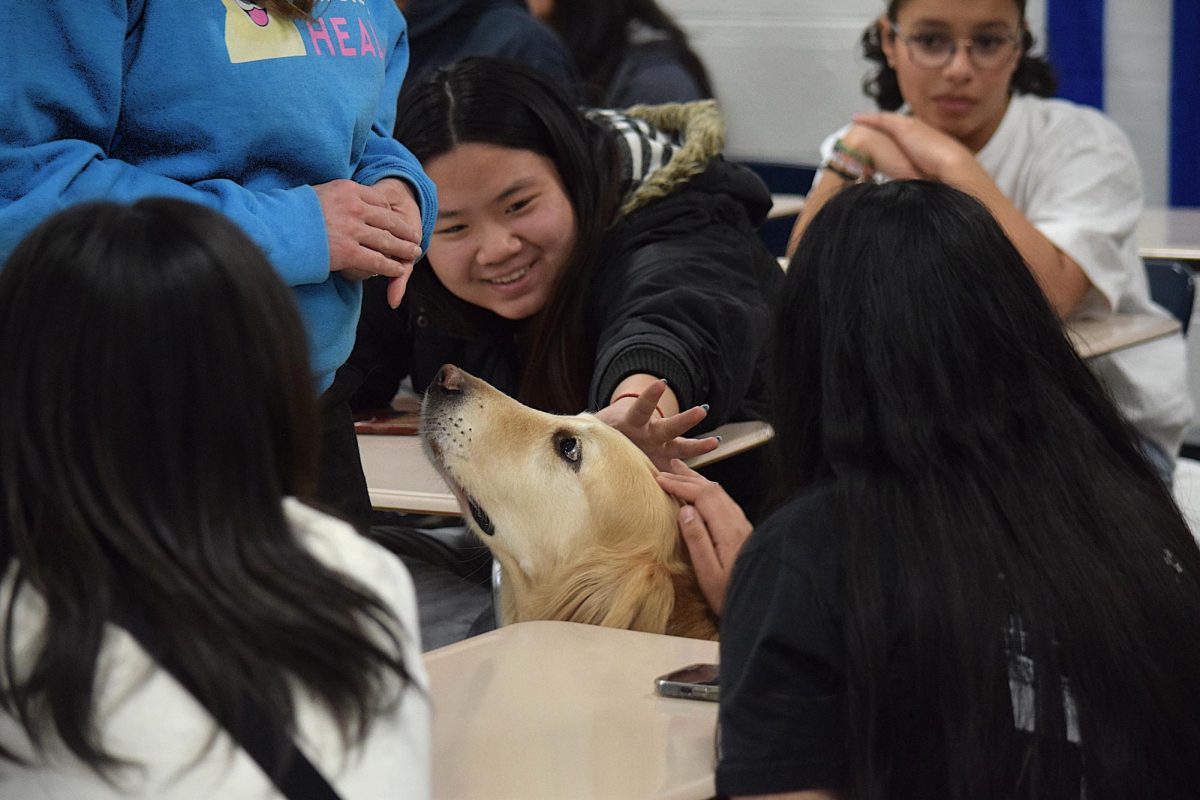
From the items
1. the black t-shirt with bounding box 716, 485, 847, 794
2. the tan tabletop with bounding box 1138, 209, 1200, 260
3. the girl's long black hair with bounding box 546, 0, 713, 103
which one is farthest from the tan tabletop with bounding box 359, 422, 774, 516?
the girl's long black hair with bounding box 546, 0, 713, 103

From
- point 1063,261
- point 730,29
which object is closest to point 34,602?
point 1063,261

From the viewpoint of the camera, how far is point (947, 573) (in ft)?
3.83

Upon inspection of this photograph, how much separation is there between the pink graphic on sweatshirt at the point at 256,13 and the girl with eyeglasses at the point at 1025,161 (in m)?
1.57

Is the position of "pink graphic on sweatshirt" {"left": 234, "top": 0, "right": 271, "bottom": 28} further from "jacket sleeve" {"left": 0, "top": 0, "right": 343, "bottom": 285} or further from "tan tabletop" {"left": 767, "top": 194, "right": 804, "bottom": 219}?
"tan tabletop" {"left": 767, "top": 194, "right": 804, "bottom": 219}

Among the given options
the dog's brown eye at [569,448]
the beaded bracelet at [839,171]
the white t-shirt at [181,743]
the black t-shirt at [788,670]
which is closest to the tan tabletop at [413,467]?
the dog's brown eye at [569,448]

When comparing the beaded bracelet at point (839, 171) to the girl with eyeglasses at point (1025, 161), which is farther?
the beaded bracelet at point (839, 171)

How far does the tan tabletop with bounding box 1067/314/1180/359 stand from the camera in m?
2.69

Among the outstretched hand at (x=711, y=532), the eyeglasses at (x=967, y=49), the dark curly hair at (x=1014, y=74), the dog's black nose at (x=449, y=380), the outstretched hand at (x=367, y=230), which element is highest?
the outstretched hand at (x=367, y=230)

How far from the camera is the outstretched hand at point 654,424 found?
1.98 m

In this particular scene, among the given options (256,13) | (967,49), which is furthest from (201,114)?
(967,49)

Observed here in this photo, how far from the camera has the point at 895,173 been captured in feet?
10.0

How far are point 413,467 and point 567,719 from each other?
3.03 feet

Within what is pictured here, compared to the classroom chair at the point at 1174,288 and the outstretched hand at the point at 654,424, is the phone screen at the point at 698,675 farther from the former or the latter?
the classroom chair at the point at 1174,288

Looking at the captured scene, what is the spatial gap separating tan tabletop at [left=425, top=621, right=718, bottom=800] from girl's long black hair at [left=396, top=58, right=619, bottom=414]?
98cm
